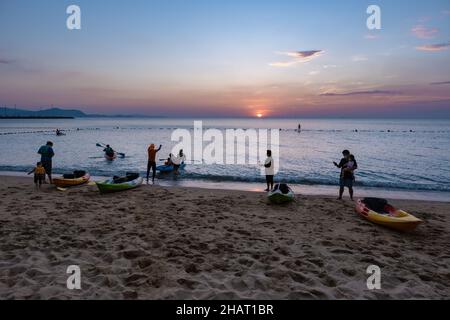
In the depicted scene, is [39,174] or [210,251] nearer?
[210,251]

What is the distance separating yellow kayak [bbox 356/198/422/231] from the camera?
28.0ft

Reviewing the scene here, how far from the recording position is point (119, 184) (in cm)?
1330

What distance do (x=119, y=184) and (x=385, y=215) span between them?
10847 millimetres

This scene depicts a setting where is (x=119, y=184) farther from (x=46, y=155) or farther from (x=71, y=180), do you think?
(x=46, y=155)

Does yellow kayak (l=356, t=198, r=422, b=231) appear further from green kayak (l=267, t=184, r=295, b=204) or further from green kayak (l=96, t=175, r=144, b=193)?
green kayak (l=96, t=175, r=144, b=193)

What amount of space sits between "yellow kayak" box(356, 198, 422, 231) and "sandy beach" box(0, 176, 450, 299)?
259mm

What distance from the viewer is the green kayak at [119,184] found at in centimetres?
1288

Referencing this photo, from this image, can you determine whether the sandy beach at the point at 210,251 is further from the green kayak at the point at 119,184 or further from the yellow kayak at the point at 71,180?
the yellow kayak at the point at 71,180

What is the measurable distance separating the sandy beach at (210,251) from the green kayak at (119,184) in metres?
1.40

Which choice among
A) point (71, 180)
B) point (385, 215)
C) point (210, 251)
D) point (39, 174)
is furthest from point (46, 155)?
point (385, 215)

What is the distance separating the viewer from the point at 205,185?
58.9 ft
